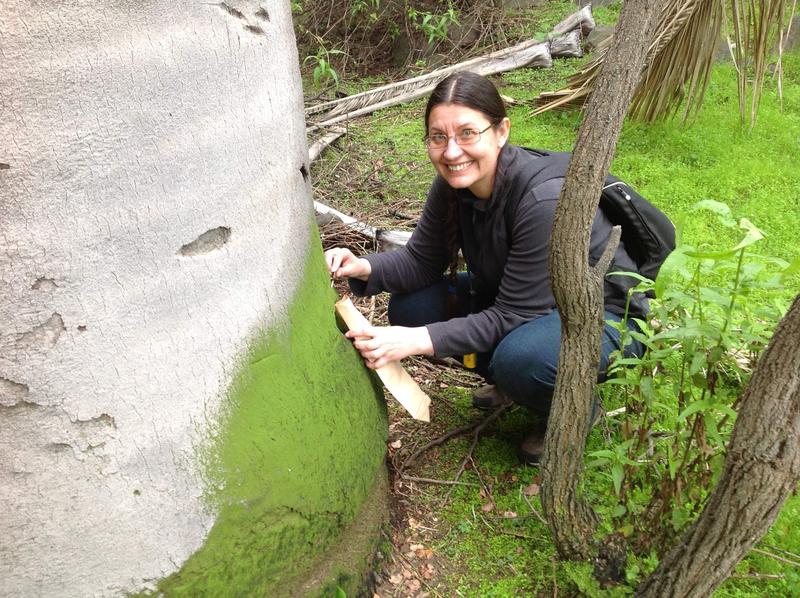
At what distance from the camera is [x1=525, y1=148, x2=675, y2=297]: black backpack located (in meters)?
2.23

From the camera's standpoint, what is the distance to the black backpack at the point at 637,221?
2227 millimetres

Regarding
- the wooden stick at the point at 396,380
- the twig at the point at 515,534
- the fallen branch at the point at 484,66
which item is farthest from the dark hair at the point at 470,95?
the fallen branch at the point at 484,66

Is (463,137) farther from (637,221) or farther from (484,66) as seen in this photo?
(484,66)

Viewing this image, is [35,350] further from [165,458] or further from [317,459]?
[317,459]

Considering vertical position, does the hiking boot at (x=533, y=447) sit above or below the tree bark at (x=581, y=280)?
below

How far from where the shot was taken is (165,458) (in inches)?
57.3

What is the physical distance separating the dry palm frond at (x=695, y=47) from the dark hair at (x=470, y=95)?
1.12m

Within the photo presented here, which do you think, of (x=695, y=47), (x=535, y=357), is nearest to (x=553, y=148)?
(x=695, y=47)

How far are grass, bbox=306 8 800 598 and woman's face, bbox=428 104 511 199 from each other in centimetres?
94

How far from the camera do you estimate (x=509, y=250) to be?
2.28 metres

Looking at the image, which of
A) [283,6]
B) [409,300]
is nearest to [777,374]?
[283,6]

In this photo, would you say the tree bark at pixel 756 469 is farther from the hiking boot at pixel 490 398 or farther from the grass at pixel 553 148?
the hiking boot at pixel 490 398

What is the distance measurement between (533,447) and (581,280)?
3.32 feet

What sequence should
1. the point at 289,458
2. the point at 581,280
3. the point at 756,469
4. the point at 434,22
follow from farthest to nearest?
Answer: 1. the point at 434,22
2. the point at 289,458
3. the point at 581,280
4. the point at 756,469
